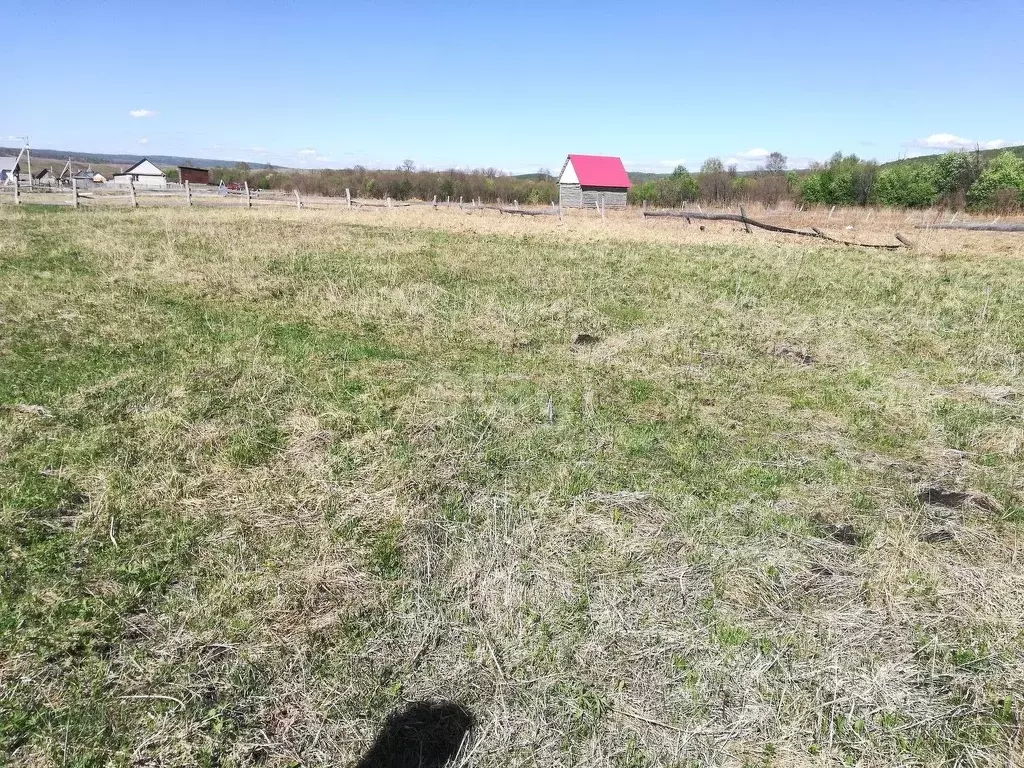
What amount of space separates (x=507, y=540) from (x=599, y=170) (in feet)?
170

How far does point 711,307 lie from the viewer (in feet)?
36.8

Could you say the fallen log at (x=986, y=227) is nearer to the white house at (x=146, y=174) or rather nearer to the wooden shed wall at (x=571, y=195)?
the wooden shed wall at (x=571, y=195)

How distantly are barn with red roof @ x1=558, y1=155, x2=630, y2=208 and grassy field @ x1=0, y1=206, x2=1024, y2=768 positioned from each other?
144 feet

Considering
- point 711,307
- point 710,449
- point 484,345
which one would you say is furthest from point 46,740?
point 711,307

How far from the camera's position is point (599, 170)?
51438 millimetres

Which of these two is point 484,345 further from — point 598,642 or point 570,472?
point 598,642

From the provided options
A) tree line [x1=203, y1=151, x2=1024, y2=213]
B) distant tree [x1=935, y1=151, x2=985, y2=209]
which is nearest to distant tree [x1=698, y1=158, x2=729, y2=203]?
tree line [x1=203, y1=151, x2=1024, y2=213]

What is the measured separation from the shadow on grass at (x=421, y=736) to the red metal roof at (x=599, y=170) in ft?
169

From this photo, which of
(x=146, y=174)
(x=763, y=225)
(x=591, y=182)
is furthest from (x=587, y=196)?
(x=146, y=174)

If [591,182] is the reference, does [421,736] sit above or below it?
below

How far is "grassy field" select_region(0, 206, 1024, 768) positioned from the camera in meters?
3.06

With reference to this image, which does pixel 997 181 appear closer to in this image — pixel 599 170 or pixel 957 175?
pixel 957 175

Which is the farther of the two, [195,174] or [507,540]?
[195,174]

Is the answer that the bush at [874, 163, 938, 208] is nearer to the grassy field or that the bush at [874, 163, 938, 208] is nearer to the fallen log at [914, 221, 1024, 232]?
the fallen log at [914, 221, 1024, 232]
